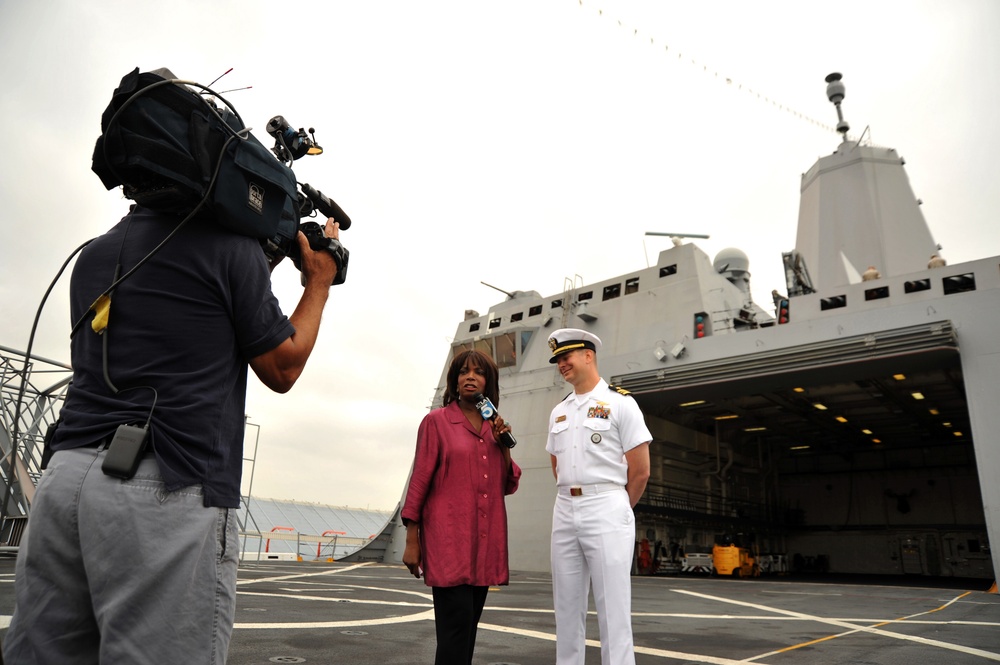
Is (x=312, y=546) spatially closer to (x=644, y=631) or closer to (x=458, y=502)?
(x=644, y=631)

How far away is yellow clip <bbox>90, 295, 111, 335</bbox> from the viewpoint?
135cm

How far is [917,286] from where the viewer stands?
14977mm

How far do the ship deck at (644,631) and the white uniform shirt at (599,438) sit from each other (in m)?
1.50

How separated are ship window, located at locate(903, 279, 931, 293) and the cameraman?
16867 millimetres

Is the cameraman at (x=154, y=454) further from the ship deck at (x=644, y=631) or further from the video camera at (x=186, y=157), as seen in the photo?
the ship deck at (x=644, y=631)

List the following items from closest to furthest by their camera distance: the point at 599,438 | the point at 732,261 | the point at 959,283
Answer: the point at 599,438, the point at 959,283, the point at 732,261

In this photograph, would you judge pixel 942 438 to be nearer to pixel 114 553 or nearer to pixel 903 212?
pixel 903 212

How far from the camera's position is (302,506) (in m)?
35.2

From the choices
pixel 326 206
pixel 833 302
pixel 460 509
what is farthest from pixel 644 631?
pixel 833 302

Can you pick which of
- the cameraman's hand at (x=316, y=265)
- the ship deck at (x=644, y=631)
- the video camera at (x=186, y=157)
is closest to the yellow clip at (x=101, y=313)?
the video camera at (x=186, y=157)

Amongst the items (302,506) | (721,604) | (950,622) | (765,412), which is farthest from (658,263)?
(302,506)

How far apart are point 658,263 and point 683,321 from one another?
236cm

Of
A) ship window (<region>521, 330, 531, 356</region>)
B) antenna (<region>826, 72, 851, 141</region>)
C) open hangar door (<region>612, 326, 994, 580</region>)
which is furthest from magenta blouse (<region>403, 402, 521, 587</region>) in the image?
antenna (<region>826, 72, 851, 141</region>)

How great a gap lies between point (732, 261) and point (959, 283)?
7.56 m
